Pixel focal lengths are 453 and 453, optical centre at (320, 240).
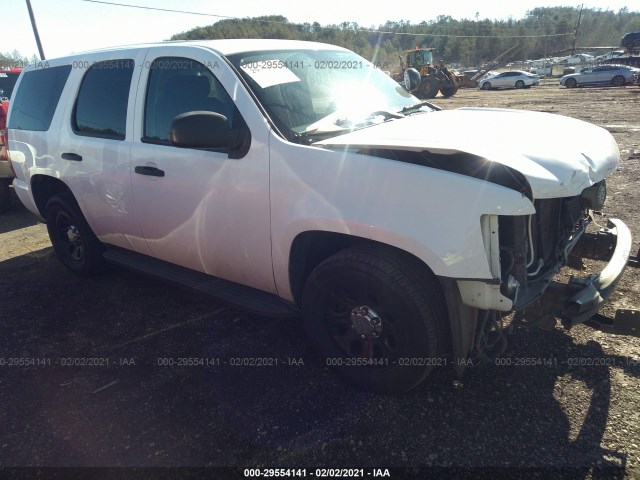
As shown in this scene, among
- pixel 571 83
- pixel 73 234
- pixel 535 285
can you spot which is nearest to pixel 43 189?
pixel 73 234

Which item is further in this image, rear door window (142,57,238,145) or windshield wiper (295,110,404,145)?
rear door window (142,57,238,145)

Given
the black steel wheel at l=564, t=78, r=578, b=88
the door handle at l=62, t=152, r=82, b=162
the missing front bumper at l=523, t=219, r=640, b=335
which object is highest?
the door handle at l=62, t=152, r=82, b=162

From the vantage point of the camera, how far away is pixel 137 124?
10.8 ft

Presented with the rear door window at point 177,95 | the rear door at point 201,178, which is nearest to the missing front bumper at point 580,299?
the rear door at point 201,178

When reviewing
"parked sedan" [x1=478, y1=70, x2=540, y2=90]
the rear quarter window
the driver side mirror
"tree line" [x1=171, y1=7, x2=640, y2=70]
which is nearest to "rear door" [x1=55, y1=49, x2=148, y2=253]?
the rear quarter window

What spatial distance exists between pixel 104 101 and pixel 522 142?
3.11 m

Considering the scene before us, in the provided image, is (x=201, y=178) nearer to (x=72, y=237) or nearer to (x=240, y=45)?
(x=240, y=45)

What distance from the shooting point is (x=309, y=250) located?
107 inches

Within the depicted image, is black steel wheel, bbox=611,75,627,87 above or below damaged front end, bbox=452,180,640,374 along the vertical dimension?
below

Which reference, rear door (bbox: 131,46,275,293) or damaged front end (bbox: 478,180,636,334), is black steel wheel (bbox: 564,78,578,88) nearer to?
damaged front end (bbox: 478,180,636,334)

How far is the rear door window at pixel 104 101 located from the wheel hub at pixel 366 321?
7.35ft

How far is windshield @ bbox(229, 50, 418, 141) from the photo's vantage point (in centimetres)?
274

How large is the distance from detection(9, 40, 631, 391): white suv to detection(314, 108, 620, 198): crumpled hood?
1 centimetres

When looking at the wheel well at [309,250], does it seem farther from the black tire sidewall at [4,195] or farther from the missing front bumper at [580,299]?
the black tire sidewall at [4,195]
